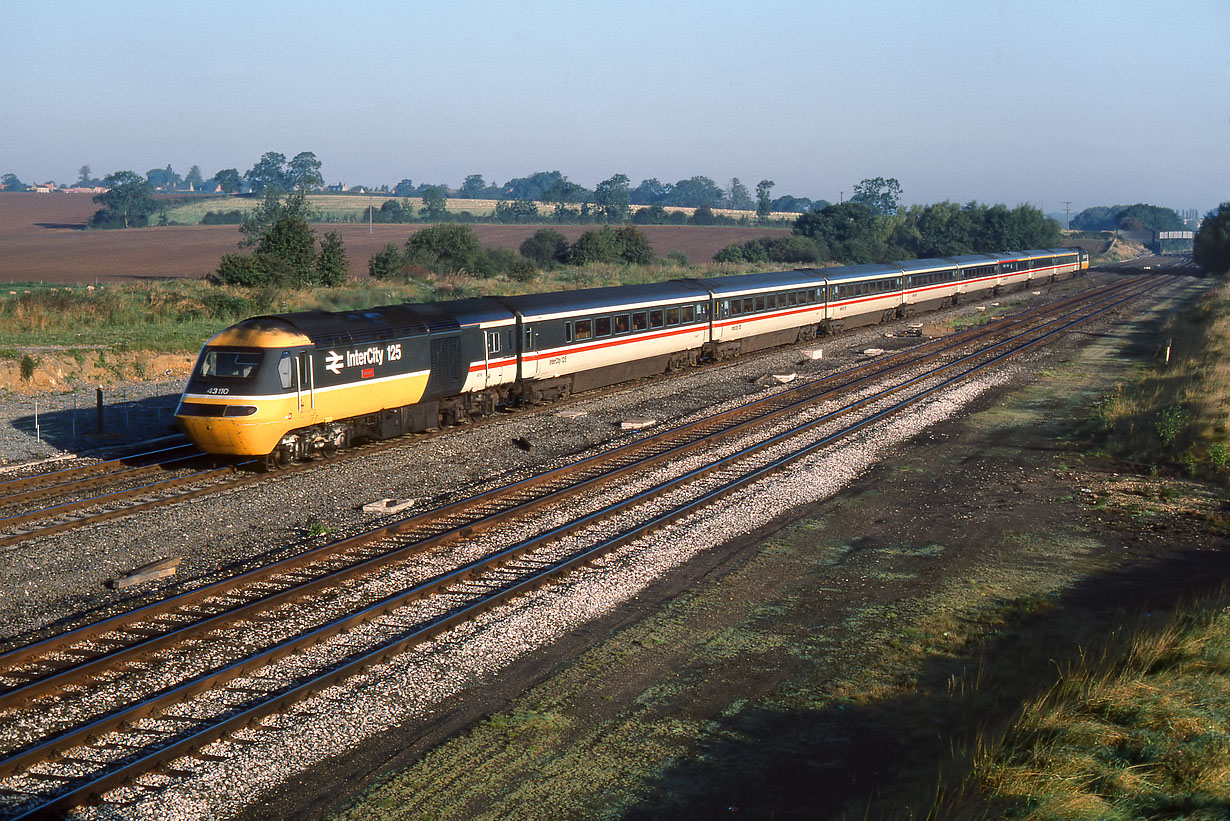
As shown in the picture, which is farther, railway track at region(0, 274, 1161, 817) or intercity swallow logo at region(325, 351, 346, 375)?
intercity swallow logo at region(325, 351, 346, 375)

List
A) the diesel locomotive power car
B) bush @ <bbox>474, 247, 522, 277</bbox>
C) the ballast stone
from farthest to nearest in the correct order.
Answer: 1. bush @ <bbox>474, 247, 522, 277</bbox>
2. the diesel locomotive power car
3. the ballast stone

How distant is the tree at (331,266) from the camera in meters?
56.6

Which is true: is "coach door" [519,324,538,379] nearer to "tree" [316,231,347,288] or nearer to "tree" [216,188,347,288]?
"tree" [216,188,347,288]

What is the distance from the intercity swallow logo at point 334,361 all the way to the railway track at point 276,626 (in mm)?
4445

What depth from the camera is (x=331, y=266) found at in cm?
5678

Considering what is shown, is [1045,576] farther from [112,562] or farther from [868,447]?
[112,562]

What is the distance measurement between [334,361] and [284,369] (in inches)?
50.1

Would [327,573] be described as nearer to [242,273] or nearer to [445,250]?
[242,273]

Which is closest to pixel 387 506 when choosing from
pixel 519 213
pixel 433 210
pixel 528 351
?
pixel 528 351

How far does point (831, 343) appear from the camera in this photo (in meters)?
43.9

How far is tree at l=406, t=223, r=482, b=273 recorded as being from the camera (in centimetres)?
7250

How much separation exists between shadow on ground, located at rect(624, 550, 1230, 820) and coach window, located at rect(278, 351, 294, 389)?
39.4 feet

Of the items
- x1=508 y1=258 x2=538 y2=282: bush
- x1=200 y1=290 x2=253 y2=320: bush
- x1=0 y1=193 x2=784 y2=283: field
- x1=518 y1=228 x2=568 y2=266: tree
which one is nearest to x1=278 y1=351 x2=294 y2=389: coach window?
x1=200 y1=290 x2=253 y2=320: bush

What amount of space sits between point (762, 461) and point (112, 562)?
1260cm
